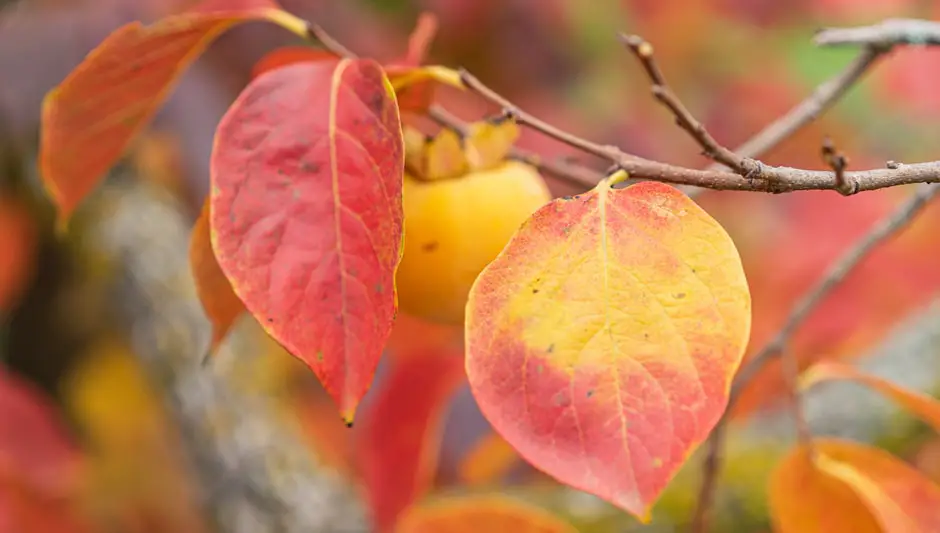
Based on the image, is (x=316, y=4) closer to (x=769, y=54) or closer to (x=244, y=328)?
(x=244, y=328)

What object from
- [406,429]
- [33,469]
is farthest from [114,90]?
[33,469]

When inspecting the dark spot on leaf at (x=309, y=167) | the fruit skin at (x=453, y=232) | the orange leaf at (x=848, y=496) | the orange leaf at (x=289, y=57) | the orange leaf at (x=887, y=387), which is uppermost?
the dark spot on leaf at (x=309, y=167)

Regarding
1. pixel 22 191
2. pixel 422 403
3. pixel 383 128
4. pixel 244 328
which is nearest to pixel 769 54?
pixel 244 328

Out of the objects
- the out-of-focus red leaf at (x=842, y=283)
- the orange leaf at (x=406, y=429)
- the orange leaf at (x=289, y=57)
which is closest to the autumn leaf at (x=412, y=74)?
the orange leaf at (x=289, y=57)

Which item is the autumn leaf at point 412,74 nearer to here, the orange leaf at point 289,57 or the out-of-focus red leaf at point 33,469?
the orange leaf at point 289,57

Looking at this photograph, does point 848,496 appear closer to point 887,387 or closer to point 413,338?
point 887,387
